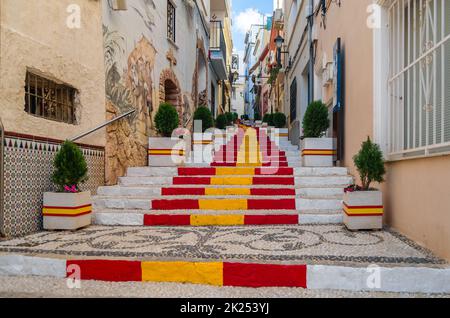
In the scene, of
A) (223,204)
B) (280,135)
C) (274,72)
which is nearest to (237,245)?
(223,204)

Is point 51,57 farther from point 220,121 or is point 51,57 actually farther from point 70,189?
point 220,121

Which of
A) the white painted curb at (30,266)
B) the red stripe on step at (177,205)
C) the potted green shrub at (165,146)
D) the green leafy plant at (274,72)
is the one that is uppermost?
the green leafy plant at (274,72)

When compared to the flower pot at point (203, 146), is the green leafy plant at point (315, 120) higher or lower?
higher

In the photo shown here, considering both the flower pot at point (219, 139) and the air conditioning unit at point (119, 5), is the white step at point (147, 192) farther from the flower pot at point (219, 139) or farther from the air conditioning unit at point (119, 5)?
the flower pot at point (219, 139)

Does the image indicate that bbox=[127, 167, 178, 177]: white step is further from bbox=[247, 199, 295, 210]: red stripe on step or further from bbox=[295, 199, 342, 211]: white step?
bbox=[295, 199, 342, 211]: white step

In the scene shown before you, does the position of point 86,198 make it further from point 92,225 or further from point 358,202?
point 358,202

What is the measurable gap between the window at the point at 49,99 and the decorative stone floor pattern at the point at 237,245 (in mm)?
1518

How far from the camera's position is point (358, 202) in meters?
4.05

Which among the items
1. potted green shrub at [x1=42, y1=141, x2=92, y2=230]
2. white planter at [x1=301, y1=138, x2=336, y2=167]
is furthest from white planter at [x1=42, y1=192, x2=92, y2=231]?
white planter at [x1=301, y1=138, x2=336, y2=167]

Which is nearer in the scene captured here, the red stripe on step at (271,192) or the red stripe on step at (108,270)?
the red stripe on step at (108,270)

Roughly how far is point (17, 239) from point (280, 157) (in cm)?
549

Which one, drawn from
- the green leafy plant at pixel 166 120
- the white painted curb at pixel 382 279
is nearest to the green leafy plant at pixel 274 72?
the green leafy plant at pixel 166 120

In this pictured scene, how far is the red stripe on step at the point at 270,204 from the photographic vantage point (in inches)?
197
